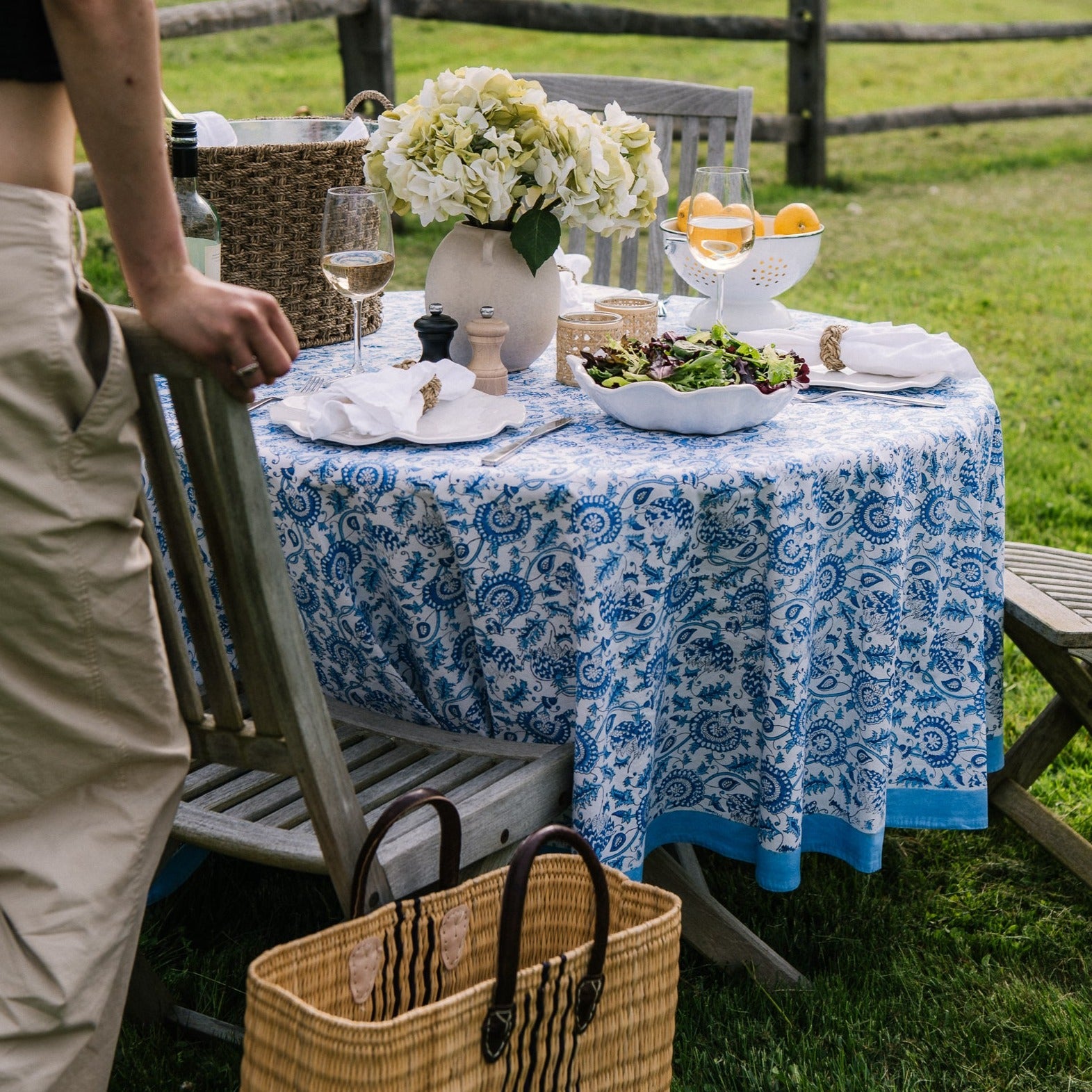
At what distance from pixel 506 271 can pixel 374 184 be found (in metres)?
0.26

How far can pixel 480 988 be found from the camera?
140cm

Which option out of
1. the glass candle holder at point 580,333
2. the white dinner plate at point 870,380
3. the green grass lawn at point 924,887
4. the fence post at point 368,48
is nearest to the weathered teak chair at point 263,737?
the green grass lawn at point 924,887

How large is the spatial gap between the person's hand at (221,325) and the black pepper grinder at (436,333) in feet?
2.74

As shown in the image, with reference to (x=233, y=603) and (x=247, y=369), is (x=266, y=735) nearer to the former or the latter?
(x=233, y=603)

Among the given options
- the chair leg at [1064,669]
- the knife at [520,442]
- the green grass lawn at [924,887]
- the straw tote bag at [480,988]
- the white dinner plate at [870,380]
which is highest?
the knife at [520,442]

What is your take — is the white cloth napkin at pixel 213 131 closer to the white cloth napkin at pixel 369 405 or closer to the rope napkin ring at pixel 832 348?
the white cloth napkin at pixel 369 405

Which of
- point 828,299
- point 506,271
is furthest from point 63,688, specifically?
point 828,299

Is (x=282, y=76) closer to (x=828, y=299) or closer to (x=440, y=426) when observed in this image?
(x=828, y=299)

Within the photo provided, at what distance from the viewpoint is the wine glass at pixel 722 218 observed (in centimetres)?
212

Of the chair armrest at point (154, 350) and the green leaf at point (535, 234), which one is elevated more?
the chair armrest at point (154, 350)

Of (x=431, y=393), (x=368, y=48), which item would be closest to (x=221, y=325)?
(x=431, y=393)

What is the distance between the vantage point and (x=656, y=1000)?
1590 mm

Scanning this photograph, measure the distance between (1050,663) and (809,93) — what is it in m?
7.36

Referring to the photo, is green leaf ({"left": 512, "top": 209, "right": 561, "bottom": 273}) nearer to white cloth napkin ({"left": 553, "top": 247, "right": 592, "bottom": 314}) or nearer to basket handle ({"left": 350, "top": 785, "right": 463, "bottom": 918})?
white cloth napkin ({"left": 553, "top": 247, "right": 592, "bottom": 314})
